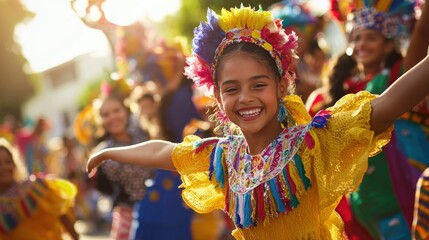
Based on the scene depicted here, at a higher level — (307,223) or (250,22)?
(250,22)

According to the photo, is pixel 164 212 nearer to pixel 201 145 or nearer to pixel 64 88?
pixel 201 145

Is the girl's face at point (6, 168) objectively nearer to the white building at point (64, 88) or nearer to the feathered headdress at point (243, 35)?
the feathered headdress at point (243, 35)

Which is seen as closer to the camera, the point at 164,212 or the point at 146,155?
the point at 146,155

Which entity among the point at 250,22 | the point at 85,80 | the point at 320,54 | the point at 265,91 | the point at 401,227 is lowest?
the point at 401,227

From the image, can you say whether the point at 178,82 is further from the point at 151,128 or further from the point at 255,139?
the point at 255,139

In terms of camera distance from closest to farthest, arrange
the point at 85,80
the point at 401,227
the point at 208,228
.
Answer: the point at 401,227, the point at 208,228, the point at 85,80

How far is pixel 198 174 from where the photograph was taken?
4148mm

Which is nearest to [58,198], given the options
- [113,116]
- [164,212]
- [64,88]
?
[164,212]

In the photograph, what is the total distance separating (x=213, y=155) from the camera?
158 inches

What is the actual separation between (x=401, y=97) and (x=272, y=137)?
817mm

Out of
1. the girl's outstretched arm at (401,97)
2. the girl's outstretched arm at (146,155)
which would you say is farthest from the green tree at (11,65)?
the girl's outstretched arm at (401,97)

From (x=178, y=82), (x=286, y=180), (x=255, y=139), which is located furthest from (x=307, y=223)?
(x=178, y=82)

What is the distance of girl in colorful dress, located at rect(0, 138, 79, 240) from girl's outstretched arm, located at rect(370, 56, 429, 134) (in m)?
3.47

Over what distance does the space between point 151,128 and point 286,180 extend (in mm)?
3873
